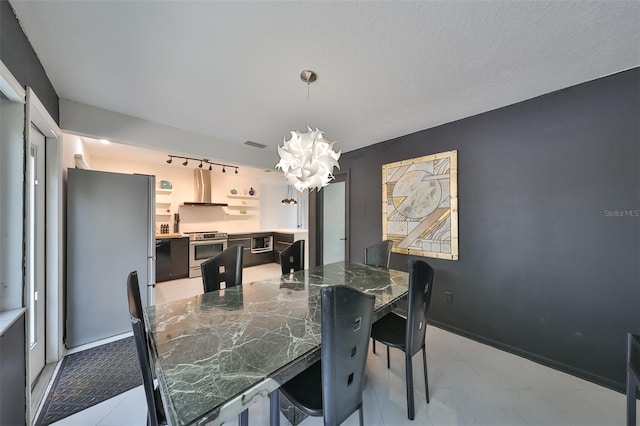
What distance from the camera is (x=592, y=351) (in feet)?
6.40

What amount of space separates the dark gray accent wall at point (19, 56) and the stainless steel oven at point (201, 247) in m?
3.59

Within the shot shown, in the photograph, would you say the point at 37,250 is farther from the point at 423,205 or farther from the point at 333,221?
the point at 423,205

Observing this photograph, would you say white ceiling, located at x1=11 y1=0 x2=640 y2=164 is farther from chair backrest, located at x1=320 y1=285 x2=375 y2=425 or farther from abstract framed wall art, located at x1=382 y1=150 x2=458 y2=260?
chair backrest, located at x1=320 y1=285 x2=375 y2=425

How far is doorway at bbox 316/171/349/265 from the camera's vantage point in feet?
13.6

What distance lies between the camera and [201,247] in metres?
5.22

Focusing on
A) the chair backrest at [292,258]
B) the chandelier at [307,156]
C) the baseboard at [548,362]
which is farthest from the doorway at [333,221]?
the chandelier at [307,156]

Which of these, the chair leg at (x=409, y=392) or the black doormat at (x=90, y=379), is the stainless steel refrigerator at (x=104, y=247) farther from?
the chair leg at (x=409, y=392)

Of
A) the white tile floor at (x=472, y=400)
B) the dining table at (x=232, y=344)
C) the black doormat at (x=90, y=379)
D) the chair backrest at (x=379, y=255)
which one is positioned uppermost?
the chair backrest at (x=379, y=255)

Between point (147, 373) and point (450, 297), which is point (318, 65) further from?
point (450, 297)

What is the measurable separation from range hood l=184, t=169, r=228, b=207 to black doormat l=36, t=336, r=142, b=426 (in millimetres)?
3540

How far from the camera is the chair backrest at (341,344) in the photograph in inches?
38.8

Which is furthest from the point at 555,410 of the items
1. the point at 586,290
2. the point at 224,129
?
the point at 224,129

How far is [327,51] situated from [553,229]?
2591mm

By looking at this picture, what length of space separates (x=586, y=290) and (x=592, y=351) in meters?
0.51
